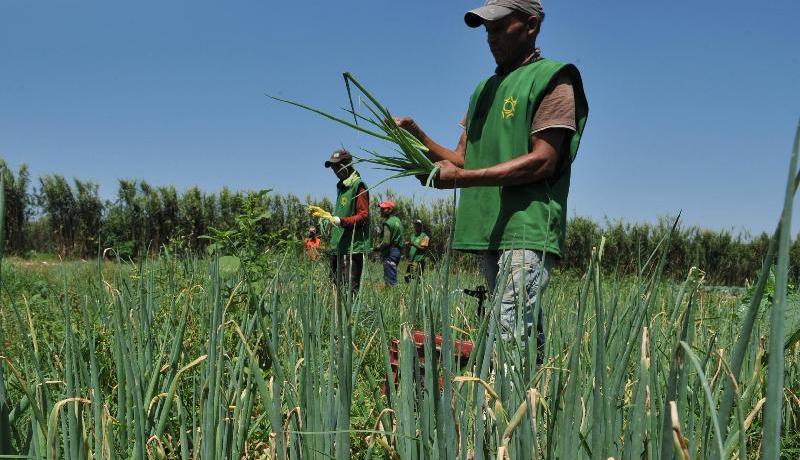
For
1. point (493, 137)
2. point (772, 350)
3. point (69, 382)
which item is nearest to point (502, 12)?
point (493, 137)

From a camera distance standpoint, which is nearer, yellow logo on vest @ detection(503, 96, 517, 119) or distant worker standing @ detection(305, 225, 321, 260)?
distant worker standing @ detection(305, 225, 321, 260)

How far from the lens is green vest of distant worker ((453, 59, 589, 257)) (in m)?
1.89

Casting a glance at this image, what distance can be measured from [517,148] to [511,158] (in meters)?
0.04

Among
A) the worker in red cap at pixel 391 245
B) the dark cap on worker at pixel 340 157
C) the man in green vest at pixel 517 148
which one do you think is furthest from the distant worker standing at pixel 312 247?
the worker in red cap at pixel 391 245

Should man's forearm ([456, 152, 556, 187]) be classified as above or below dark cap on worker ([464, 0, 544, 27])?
below

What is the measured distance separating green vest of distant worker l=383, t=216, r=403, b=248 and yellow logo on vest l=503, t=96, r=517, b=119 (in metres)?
6.02

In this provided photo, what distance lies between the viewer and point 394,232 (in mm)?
8102

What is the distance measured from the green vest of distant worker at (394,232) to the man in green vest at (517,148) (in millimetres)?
5872

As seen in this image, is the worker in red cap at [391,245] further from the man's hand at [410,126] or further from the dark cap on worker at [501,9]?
the dark cap on worker at [501,9]

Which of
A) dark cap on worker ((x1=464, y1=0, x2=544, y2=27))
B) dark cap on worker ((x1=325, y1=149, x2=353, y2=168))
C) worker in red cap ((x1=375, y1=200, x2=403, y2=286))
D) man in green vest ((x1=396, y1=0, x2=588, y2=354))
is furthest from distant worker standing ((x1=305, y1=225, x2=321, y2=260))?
worker in red cap ((x1=375, y1=200, x2=403, y2=286))

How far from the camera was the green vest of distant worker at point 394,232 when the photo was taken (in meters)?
8.04

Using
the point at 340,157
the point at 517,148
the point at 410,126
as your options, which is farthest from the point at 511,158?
the point at 340,157

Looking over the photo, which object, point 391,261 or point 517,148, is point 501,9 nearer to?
point 517,148

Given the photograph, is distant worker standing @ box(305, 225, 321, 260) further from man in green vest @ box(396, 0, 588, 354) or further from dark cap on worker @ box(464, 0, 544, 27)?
dark cap on worker @ box(464, 0, 544, 27)
